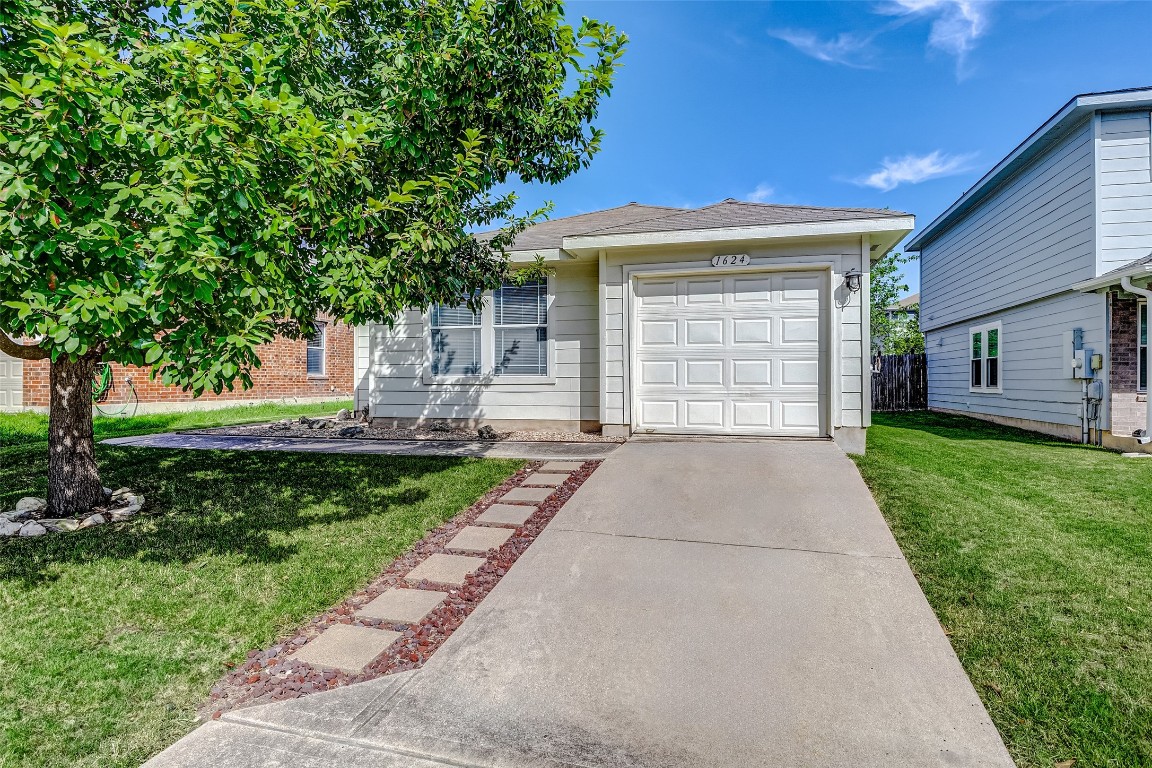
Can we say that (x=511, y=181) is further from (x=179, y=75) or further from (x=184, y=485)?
(x=184, y=485)

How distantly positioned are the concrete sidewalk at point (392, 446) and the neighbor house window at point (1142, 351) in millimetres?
7661

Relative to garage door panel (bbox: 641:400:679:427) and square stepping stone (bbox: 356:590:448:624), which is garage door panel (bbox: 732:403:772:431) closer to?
garage door panel (bbox: 641:400:679:427)

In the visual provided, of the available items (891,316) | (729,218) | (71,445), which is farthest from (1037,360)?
(891,316)

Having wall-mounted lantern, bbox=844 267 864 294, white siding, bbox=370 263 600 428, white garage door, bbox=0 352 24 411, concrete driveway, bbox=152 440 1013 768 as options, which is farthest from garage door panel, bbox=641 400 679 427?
white garage door, bbox=0 352 24 411

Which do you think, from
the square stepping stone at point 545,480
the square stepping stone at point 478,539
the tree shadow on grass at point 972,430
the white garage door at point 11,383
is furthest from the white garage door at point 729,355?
the white garage door at point 11,383

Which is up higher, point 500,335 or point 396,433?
point 500,335

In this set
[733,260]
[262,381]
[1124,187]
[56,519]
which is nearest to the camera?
[56,519]

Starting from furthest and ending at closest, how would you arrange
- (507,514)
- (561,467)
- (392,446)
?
(392,446), (561,467), (507,514)

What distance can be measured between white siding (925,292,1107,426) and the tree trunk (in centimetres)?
1244

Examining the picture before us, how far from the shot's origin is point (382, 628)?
9.00 ft

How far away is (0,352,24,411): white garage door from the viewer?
38.6 ft

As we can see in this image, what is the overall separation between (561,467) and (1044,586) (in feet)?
13.0

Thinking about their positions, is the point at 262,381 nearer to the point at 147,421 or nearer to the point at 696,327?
the point at 147,421

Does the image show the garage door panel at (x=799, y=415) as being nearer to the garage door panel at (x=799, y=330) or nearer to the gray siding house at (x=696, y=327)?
the gray siding house at (x=696, y=327)
